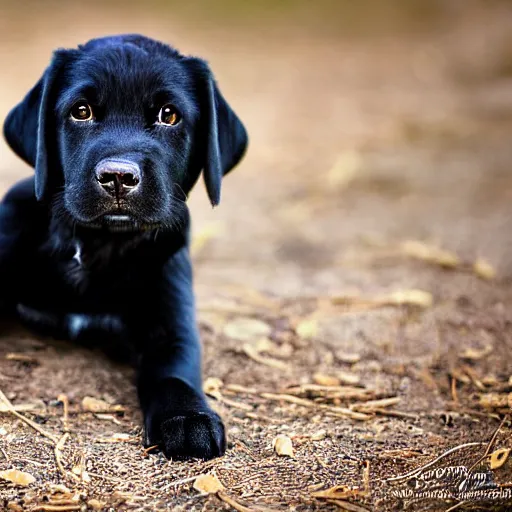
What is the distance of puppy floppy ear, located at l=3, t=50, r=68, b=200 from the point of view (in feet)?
11.8

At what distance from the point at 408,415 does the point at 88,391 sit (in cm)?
137

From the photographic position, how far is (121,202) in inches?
131

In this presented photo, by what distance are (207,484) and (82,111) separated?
5.24 ft

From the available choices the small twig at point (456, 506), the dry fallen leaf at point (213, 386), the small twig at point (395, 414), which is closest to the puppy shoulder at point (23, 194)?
the dry fallen leaf at point (213, 386)

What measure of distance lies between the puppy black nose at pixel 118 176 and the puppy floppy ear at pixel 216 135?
0.54 metres

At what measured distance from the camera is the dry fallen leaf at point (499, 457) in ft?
10.1

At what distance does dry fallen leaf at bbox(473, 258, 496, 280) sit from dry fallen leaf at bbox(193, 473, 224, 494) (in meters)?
3.21

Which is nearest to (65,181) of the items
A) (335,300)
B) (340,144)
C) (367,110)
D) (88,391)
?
(88,391)

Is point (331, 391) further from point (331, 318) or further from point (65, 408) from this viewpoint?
point (65, 408)

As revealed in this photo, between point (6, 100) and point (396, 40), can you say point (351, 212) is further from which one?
point (396, 40)
